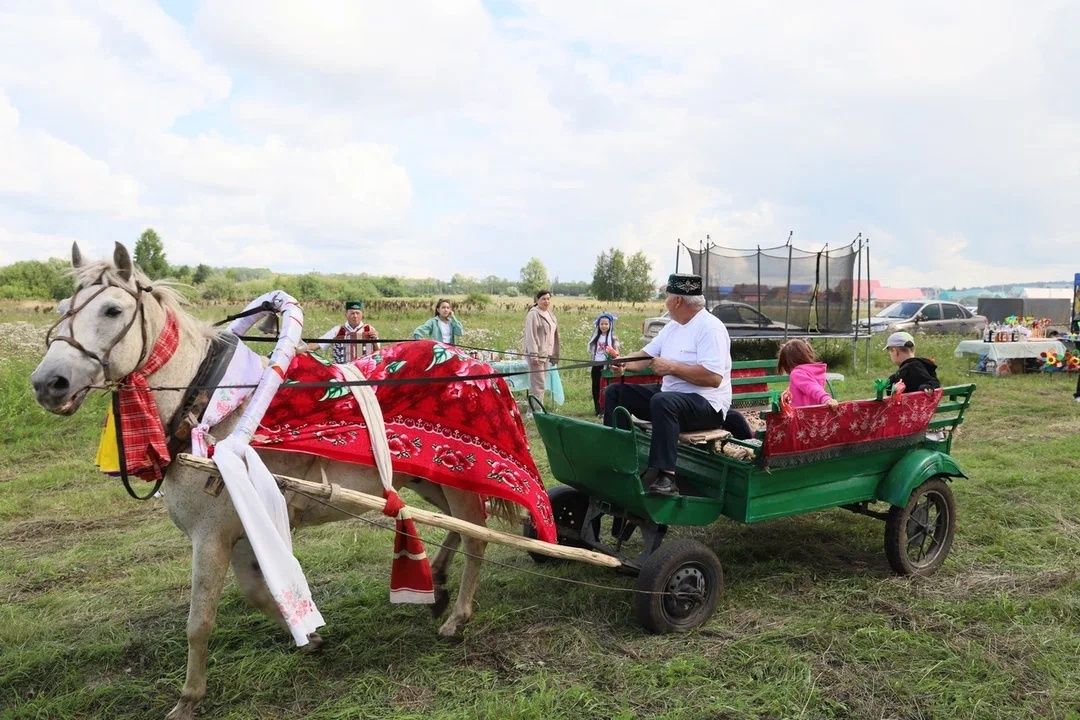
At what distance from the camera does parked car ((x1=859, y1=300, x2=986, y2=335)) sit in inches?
875

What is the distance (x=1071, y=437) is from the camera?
27.9ft

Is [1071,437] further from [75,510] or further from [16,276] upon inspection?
[16,276]

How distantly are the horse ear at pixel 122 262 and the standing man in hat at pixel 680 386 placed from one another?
8.07 ft

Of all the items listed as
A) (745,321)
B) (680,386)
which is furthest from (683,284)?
(745,321)

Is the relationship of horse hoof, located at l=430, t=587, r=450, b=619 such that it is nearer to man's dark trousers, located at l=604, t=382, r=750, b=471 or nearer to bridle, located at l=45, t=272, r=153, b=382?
man's dark trousers, located at l=604, t=382, r=750, b=471

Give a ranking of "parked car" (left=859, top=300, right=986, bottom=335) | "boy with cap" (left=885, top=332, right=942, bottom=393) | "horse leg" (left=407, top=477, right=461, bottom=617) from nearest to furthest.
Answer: "horse leg" (left=407, top=477, right=461, bottom=617), "boy with cap" (left=885, top=332, right=942, bottom=393), "parked car" (left=859, top=300, right=986, bottom=335)

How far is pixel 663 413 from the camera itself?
13.1ft

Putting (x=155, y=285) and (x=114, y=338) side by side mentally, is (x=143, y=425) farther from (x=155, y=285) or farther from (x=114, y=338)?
(x=155, y=285)

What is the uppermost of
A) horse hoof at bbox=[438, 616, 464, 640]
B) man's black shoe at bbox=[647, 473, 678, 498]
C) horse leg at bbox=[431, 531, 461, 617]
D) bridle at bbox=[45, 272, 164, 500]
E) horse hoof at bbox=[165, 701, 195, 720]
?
bridle at bbox=[45, 272, 164, 500]

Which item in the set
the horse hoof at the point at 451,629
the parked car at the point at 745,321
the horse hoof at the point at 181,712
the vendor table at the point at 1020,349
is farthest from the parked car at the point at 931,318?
the horse hoof at the point at 181,712

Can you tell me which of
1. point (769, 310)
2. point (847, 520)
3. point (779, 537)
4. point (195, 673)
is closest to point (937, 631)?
point (779, 537)

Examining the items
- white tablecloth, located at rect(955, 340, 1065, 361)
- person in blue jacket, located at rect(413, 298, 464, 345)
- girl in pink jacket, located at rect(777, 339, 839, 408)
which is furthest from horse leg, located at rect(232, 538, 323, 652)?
white tablecloth, located at rect(955, 340, 1065, 361)

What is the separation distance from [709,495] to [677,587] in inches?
24.6

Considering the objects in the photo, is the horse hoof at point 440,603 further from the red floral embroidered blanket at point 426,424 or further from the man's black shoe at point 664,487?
the man's black shoe at point 664,487
